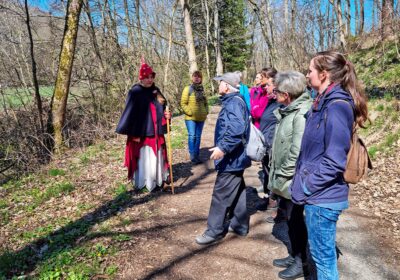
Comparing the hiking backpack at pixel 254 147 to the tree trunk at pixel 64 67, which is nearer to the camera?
the hiking backpack at pixel 254 147

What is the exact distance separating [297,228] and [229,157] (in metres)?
1.14

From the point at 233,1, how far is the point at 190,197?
2632 centimetres

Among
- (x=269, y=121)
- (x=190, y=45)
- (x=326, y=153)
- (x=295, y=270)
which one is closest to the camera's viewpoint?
(x=326, y=153)

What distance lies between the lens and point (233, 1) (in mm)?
27625

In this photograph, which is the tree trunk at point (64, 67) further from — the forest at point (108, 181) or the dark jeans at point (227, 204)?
the dark jeans at point (227, 204)

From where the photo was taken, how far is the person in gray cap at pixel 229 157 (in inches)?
137

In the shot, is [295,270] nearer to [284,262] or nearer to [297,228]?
[284,262]

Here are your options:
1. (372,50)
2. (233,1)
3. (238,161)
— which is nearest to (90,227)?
(238,161)

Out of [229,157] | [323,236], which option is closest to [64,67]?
[229,157]

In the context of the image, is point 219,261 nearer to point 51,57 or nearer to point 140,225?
point 140,225

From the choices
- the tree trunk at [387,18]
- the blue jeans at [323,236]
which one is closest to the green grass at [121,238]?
the blue jeans at [323,236]

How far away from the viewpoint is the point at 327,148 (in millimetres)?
2168

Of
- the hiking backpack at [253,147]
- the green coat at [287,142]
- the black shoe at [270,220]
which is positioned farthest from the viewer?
the black shoe at [270,220]

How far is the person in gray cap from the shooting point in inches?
137
